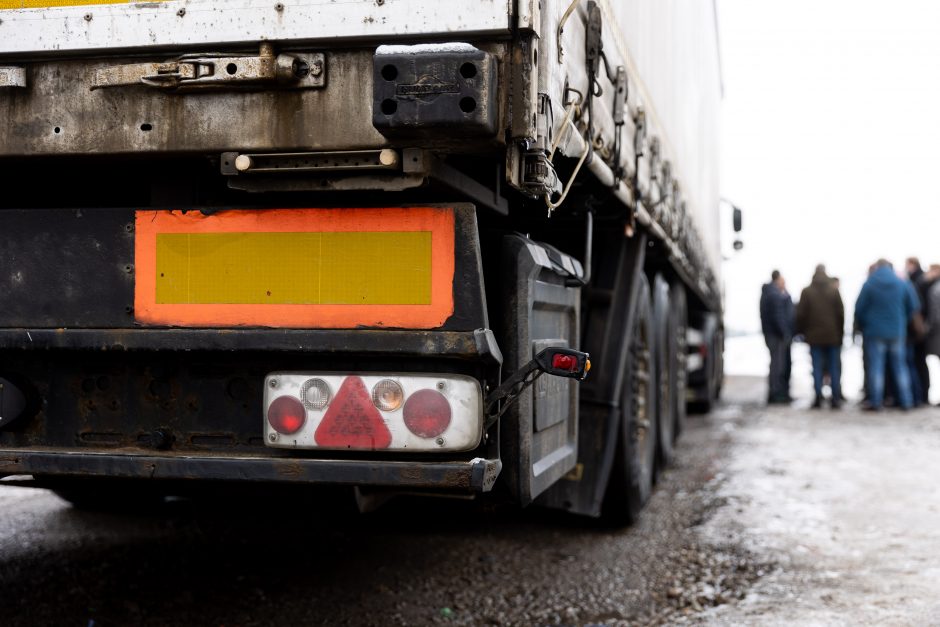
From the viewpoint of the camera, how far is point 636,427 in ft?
16.1

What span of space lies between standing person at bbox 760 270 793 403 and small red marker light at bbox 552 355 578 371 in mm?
11412

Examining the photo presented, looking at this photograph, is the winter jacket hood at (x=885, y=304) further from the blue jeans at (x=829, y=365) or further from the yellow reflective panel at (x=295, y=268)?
the yellow reflective panel at (x=295, y=268)

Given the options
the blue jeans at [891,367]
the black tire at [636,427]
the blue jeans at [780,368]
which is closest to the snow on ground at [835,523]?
the black tire at [636,427]

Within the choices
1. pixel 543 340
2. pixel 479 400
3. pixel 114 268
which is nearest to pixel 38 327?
pixel 114 268

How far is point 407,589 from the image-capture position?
12.1 ft

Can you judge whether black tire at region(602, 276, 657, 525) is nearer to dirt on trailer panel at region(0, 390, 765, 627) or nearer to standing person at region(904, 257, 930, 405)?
dirt on trailer panel at region(0, 390, 765, 627)

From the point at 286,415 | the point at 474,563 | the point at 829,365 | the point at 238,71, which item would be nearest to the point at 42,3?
the point at 238,71

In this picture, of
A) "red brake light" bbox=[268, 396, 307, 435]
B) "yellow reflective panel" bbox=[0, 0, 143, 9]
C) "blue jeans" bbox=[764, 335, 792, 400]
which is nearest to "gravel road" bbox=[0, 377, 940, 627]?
"red brake light" bbox=[268, 396, 307, 435]

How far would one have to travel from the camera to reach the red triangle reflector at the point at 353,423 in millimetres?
2344

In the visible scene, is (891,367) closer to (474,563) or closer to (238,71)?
(474,563)

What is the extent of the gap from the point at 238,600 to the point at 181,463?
1.23 m

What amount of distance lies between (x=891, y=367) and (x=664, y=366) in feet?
23.0

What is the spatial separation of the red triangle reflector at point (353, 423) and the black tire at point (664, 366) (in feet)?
10.9

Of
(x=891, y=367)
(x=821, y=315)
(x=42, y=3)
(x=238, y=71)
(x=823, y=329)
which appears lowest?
(x=891, y=367)
